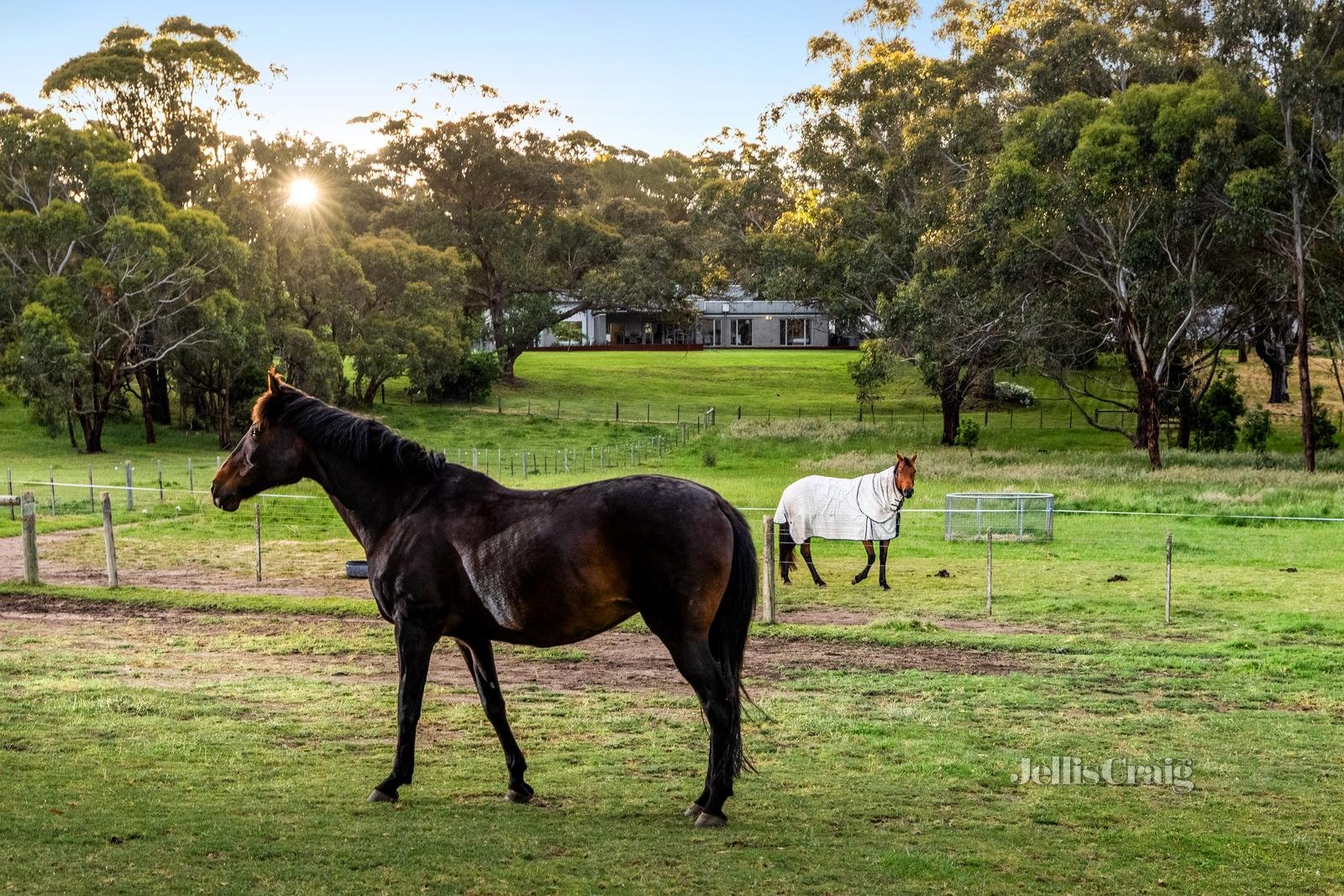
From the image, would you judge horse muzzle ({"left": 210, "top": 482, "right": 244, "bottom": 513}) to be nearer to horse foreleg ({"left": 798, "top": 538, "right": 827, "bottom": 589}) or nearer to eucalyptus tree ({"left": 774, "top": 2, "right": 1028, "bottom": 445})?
horse foreleg ({"left": 798, "top": 538, "right": 827, "bottom": 589})

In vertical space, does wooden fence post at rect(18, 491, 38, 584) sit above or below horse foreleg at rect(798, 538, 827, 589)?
above

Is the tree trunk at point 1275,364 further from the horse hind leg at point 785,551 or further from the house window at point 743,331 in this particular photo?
the house window at point 743,331

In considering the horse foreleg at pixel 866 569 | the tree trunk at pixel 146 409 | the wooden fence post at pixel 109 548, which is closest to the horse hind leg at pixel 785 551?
the horse foreleg at pixel 866 569

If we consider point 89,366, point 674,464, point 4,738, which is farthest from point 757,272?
point 4,738

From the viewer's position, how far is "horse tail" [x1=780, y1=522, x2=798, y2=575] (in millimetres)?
17688

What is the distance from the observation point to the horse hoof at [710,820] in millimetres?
6441

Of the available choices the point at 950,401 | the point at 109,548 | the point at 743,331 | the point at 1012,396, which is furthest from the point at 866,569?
the point at 743,331

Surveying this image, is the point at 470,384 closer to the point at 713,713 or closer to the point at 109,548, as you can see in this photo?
the point at 109,548

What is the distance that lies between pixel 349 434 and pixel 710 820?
3.10 meters

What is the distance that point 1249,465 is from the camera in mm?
34312

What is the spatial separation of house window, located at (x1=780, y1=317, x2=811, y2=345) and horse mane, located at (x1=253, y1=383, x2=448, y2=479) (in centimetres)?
8496

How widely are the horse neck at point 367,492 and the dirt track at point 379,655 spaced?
3.45m

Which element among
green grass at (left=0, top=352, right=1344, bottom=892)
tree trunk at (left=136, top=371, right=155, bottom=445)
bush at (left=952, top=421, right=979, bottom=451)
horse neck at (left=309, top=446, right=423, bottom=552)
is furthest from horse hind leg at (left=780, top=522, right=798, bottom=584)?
tree trunk at (left=136, top=371, right=155, bottom=445)

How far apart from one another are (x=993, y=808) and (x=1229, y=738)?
2.81 metres
